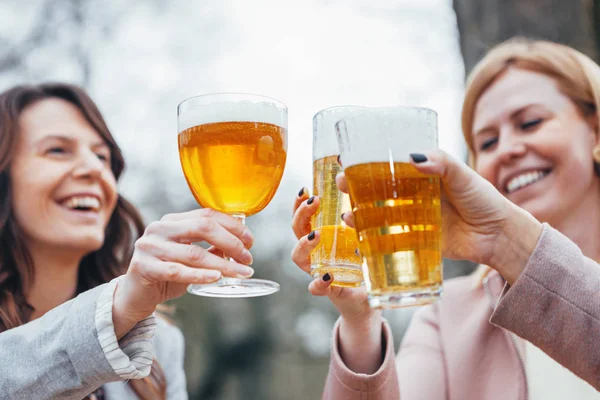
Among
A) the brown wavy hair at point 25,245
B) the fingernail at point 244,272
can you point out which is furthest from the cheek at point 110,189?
the fingernail at point 244,272

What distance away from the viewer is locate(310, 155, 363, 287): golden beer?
1391 millimetres

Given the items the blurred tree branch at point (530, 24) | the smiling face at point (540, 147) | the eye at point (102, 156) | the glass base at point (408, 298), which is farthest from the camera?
A: the blurred tree branch at point (530, 24)

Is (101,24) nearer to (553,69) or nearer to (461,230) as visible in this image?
(553,69)

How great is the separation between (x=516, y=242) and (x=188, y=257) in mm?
731

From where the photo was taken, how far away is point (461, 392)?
2.02m

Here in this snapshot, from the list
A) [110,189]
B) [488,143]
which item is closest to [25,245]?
[110,189]

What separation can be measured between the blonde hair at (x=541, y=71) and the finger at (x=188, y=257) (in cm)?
142

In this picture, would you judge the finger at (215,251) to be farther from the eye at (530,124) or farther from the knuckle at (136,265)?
the eye at (530,124)

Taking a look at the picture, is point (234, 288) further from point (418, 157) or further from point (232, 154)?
point (418, 157)

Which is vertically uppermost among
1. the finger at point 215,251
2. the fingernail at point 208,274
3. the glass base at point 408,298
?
the finger at point 215,251

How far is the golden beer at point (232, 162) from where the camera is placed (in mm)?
1304

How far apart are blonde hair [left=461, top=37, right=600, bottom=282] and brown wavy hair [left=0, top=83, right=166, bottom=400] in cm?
160

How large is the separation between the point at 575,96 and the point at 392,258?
1.71 m

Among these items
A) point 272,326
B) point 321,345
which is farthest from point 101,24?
point 321,345
